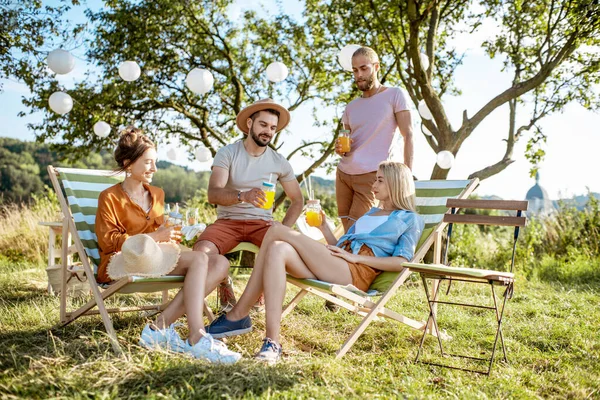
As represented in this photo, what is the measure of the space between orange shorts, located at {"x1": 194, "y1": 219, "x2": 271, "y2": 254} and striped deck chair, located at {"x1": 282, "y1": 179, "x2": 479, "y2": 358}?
0.48 meters

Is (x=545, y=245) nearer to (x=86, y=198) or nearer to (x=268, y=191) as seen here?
(x=268, y=191)

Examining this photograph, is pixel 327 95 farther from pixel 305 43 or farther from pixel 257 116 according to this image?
pixel 257 116

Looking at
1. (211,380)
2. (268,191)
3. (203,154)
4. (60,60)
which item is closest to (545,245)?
(203,154)

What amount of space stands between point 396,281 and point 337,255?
0.35m

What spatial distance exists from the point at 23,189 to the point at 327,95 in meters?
27.7

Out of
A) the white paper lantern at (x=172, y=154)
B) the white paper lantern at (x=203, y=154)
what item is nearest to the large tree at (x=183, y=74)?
the white paper lantern at (x=172, y=154)

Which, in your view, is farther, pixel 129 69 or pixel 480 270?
pixel 129 69

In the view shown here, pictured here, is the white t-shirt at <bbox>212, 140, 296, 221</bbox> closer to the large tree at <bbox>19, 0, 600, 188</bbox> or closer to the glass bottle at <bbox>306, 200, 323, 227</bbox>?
the glass bottle at <bbox>306, 200, 323, 227</bbox>

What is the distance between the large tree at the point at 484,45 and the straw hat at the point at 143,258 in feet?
17.6

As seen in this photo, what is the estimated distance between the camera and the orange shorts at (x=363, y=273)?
331 cm

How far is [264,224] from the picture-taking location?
395 cm

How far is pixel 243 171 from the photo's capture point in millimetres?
3922

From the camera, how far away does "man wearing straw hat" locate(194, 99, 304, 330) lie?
12.4 feet

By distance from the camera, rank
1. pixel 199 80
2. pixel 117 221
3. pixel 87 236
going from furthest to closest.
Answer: pixel 199 80
pixel 87 236
pixel 117 221
